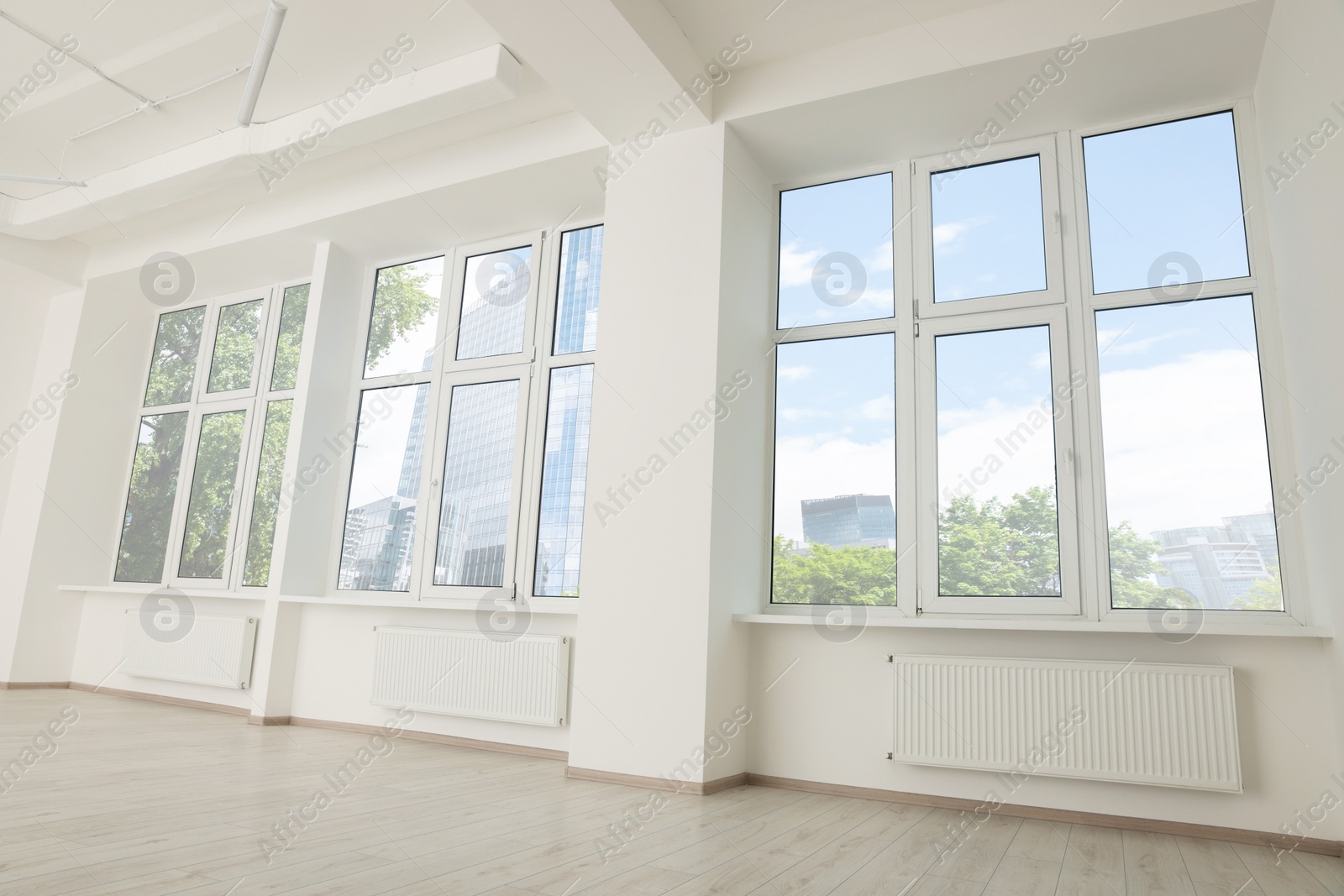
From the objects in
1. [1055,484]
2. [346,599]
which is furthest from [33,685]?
[1055,484]

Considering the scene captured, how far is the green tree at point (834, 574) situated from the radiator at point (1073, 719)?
0.43m

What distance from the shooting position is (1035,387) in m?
3.86

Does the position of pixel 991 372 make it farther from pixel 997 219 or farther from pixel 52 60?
pixel 52 60

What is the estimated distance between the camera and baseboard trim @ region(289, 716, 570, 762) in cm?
443

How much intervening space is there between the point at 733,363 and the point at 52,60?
4006 mm

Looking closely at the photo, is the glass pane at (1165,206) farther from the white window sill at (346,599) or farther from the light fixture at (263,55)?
the light fixture at (263,55)

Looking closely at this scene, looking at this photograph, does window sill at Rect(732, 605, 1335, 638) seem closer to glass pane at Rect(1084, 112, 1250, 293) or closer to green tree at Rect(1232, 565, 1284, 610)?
green tree at Rect(1232, 565, 1284, 610)

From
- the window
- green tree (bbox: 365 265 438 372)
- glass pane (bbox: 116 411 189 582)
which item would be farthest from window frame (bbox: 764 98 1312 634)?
glass pane (bbox: 116 411 189 582)

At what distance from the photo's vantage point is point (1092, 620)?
3.50m

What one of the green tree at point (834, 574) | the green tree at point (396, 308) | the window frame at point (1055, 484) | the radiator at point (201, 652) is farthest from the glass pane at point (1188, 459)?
the radiator at point (201, 652)

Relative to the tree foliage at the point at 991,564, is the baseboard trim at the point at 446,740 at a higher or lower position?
lower

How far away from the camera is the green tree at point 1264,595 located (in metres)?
3.28

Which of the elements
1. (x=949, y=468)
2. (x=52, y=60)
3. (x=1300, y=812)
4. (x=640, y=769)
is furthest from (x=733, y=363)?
(x=52, y=60)

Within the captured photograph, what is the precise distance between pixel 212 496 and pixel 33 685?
192 centimetres
